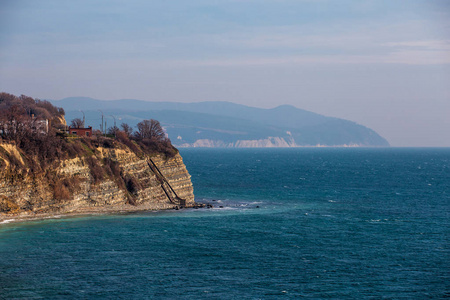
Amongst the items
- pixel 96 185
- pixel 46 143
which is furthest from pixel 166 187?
pixel 46 143

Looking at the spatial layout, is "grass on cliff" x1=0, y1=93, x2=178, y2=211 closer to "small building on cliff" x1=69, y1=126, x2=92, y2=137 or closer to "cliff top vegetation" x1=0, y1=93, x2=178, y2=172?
"cliff top vegetation" x1=0, y1=93, x2=178, y2=172

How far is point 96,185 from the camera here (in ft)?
268

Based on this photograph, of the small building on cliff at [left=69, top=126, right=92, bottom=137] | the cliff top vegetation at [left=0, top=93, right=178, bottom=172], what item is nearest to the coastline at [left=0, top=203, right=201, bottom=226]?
the cliff top vegetation at [left=0, top=93, right=178, bottom=172]

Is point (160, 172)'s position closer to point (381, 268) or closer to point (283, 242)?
point (283, 242)

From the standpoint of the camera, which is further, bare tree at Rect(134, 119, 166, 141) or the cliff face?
bare tree at Rect(134, 119, 166, 141)

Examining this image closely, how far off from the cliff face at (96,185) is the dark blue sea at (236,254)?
5126 mm

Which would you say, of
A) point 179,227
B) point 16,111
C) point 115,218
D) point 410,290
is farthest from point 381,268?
point 16,111

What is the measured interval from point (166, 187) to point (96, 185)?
15.9m

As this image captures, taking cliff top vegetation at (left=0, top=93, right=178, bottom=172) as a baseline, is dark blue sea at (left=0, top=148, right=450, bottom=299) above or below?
below

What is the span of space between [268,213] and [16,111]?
1740 inches

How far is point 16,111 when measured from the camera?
276 feet

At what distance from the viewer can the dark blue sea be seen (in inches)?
1714

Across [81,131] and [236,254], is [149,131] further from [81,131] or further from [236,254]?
[236,254]

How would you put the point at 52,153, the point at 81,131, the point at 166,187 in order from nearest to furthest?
the point at 52,153, the point at 166,187, the point at 81,131
